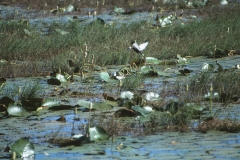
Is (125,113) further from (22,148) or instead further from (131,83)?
(22,148)

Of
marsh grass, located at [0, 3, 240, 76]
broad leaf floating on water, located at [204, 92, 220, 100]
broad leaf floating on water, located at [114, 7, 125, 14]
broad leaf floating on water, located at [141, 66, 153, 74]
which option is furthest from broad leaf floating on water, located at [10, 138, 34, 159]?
broad leaf floating on water, located at [114, 7, 125, 14]

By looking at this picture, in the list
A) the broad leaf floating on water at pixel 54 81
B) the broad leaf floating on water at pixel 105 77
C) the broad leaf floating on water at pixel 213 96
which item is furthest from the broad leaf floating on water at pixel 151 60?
the broad leaf floating on water at pixel 213 96

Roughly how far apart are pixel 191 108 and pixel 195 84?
59.2 inches

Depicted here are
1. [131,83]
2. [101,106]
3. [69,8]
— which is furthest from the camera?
[69,8]

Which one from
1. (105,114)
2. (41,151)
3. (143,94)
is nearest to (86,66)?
(143,94)

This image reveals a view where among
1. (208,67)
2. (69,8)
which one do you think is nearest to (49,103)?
(208,67)

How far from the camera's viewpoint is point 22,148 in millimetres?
4363

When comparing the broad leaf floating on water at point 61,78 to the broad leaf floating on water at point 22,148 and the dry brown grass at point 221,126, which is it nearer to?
the dry brown grass at point 221,126

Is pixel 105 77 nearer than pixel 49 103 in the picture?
No

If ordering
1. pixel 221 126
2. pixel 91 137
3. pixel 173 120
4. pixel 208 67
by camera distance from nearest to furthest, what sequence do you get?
pixel 91 137
pixel 221 126
pixel 173 120
pixel 208 67

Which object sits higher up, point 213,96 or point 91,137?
point 213,96

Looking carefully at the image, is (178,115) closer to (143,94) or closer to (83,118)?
(83,118)

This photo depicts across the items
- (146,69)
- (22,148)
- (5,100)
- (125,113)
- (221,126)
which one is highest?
(146,69)

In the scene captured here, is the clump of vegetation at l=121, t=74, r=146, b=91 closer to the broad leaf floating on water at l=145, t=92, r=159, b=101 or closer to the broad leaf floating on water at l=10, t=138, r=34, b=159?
the broad leaf floating on water at l=145, t=92, r=159, b=101
